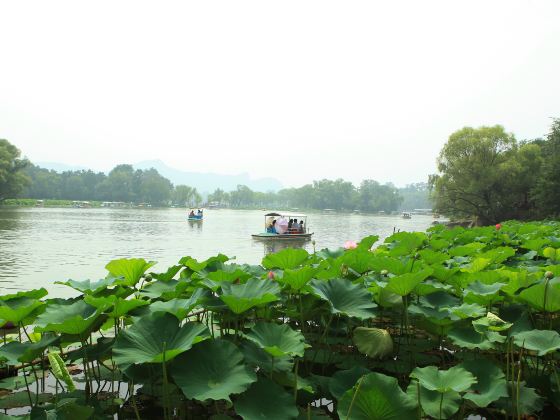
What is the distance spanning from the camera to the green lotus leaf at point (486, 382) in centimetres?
149

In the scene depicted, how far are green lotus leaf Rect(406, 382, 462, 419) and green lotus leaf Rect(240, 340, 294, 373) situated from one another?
485 millimetres

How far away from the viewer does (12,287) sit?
974cm

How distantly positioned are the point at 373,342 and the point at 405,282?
0.33m

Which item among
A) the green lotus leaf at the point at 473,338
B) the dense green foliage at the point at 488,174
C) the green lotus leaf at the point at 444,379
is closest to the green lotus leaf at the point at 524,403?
the green lotus leaf at the point at 473,338

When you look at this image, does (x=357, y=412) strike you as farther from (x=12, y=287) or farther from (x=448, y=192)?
(x=448, y=192)

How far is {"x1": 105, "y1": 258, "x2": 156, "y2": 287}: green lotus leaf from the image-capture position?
7.89 feet

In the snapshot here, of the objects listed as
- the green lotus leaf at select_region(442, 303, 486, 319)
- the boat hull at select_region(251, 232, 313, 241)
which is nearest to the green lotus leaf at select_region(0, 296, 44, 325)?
the green lotus leaf at select_region(442, 303, 486, 319)

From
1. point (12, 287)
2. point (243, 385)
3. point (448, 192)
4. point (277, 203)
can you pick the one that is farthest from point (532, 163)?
point (277, 203)

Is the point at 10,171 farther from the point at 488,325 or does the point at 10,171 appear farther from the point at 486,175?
the point at 488,325

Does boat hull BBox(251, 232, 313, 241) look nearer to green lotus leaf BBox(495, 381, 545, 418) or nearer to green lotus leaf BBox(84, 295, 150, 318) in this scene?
green lotus leaf BBox(84, 295, 150, 318)

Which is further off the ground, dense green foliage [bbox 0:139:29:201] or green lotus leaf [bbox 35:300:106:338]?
dense green foliage [bbox 0:139:29:201]

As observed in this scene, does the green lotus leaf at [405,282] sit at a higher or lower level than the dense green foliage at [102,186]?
lower

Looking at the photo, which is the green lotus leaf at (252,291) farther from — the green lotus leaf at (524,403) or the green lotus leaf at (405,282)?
the green lotus leaf at (524,403)

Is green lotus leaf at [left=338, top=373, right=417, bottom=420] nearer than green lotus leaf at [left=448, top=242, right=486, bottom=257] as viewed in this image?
Yes
